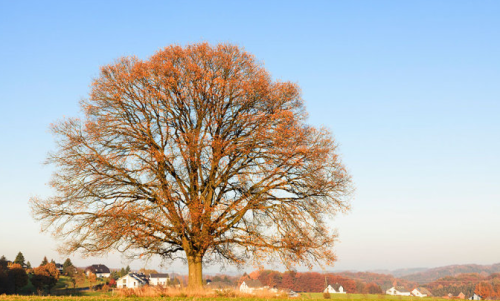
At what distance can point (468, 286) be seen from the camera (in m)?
90.1

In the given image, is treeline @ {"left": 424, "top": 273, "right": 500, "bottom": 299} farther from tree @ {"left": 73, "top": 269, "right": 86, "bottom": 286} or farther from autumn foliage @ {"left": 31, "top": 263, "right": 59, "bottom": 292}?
tree @ {"left": 73, "top": 269, "right": 86, "bottom": 286}

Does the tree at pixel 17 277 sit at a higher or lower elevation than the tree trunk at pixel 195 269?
lower

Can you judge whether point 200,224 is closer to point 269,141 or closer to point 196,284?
point 196,284

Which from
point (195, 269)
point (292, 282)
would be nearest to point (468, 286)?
point (292, 282)

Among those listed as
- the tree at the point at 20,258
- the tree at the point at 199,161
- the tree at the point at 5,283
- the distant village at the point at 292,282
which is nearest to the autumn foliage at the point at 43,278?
the distant village at the point at 292,282

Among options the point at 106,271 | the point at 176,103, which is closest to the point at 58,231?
the point at 176,103

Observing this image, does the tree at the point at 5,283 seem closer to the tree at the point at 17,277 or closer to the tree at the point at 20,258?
the tree at the point at 17,277

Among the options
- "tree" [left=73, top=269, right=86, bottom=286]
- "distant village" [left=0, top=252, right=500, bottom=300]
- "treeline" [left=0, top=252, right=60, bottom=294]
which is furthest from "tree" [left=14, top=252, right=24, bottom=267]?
"treeline" [left=0, top=252, right=60, bottom=294]

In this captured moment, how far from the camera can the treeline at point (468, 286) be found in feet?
248

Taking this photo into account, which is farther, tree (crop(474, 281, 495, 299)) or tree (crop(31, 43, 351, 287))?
tree (crop(474, 281, 495, 299))

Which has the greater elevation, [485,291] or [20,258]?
[20,258]

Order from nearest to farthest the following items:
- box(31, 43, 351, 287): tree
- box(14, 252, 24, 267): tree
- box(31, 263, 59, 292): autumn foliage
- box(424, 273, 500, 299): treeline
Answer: box(31, 43, 351, 287): tree < box(31, 263, 59, 292): autumn foliage < box(424, 273, 500, 299): treeline < box(14, 252, 24, 267): tree

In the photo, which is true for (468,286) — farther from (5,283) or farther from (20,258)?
(20,258)

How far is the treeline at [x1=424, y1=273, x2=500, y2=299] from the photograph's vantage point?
7556 cm
